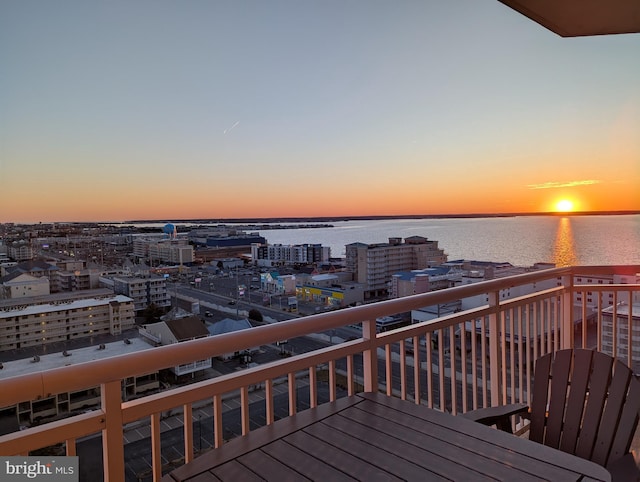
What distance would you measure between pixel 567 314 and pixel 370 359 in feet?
7.97

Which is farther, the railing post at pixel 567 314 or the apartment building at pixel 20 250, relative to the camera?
the apartment building at pixel 20 250

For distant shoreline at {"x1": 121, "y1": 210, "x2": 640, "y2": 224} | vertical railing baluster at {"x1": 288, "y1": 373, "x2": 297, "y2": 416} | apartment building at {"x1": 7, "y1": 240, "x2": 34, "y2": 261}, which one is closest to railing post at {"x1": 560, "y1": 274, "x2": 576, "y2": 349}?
vertical railing baluster at {"x1": 288, "y1": 373, "x2": 297, "y2": 416}

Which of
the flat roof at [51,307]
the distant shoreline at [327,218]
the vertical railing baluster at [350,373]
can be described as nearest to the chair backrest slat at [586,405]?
the vertical railing baluster at [350,373]

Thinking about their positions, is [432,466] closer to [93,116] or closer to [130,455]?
[130,455]

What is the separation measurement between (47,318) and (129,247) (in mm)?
2908

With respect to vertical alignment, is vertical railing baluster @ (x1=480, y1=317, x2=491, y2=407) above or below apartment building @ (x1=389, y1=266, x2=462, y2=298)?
below

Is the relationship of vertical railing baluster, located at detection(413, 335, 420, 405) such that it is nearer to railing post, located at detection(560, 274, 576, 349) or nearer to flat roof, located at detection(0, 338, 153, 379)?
flat roof, located at detection(0, 338, 153, 379)

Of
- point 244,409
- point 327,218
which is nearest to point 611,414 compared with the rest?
point 244,409

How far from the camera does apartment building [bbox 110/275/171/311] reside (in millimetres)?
4146

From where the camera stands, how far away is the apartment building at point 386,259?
6.52 m

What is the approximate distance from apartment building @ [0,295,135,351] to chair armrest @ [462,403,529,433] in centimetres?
258

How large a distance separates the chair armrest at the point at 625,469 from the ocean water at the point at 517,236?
4.78m

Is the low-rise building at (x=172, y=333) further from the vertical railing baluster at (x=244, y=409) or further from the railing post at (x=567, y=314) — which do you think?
the railing post at (x=567, y=314)

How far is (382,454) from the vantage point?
1257mm
